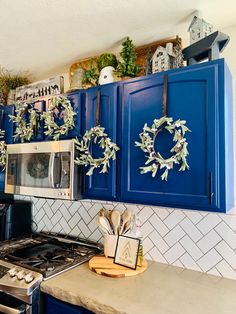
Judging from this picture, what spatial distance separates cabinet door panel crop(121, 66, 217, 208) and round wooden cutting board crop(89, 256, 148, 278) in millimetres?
409

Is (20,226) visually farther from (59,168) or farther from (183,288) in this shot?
(183,288)

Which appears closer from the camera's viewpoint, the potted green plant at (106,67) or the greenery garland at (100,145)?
the greenery garland at (100,145)

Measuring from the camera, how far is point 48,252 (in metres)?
1.74

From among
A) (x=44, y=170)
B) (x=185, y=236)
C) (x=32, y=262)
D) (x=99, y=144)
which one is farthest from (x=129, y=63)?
(x=32, y=262)

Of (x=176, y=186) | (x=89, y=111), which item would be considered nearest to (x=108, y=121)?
(x=89, y=111)

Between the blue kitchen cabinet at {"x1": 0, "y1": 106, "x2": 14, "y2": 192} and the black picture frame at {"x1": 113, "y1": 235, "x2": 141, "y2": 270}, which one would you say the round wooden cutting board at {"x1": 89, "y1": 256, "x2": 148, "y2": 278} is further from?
the blue kitchen cabinet at {"x1": 0, "y1": 106, "x2": 14, "y2": 192}

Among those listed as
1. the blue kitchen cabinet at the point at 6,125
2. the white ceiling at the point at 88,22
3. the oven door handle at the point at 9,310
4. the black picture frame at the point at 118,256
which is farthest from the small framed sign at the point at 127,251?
the white ceiling at the point at 88,22

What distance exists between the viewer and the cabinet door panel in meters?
1.19

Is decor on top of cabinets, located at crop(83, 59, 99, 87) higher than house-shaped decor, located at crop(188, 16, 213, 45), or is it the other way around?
house-shaped decor, located at crop(188, 16, 213, 45)

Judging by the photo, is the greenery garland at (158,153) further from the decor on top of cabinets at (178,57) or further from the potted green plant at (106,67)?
the potted green plant at (106,67)

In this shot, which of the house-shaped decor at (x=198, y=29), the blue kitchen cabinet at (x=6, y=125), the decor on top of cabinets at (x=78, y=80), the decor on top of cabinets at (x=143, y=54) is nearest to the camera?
the house-shaped decor at (x=198, y=29)

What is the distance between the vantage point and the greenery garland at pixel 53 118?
1625 mm

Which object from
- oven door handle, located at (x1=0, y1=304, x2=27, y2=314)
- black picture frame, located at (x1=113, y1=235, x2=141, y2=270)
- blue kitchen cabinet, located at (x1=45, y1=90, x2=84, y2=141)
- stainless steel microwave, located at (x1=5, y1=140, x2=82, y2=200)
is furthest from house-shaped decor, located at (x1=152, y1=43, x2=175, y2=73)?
oven door handle, located at (x1=0, y1=304, x2=27, y2=314)

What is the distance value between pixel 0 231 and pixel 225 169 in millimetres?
1720
